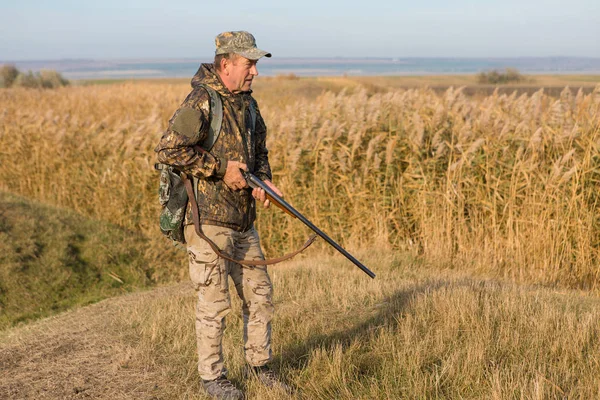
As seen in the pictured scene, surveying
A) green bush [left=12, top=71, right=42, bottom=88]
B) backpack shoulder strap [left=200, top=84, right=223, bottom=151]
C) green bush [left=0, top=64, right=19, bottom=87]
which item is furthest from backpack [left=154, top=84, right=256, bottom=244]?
green bush [left=0, top=64, right=19, bottom=87]

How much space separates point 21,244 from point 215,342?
6.75 metres

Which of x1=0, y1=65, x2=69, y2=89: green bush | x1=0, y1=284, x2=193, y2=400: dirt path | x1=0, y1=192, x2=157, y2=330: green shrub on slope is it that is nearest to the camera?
x1=0, y1=284, x2=193, y2=400: dirt path

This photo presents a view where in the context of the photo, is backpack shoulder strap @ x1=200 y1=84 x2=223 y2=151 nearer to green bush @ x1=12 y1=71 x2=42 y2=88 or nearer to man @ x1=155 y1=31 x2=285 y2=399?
man @ x1=155 y1=31 x2=285 y2=399

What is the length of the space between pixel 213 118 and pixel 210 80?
0.24m

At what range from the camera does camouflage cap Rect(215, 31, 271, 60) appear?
3941 mm

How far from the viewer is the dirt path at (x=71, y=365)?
15.7 feet

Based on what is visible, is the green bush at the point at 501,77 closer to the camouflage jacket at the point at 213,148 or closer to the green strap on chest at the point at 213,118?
the camouflage jacket at the point at 213,148

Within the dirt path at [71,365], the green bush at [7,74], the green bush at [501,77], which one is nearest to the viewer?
the dirt path at [71,365]

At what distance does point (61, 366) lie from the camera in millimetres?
5281

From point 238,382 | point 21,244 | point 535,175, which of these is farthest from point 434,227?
point 21,244

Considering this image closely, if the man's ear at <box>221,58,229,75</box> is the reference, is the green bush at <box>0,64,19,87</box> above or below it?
below

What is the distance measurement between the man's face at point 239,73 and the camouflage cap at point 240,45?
0.05m

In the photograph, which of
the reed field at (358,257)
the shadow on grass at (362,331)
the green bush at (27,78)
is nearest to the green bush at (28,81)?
the green bush at (27,78)

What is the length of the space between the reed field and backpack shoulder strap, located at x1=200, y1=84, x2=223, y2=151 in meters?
1.66
